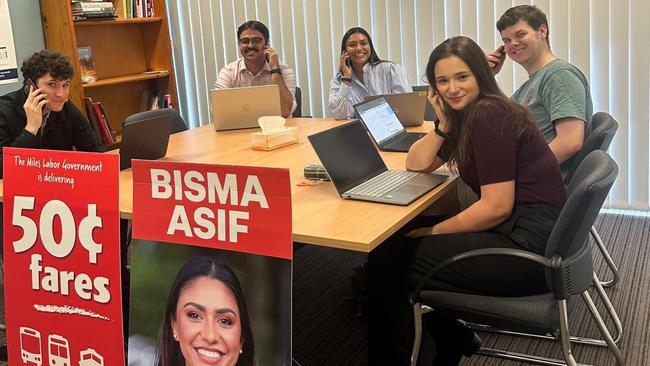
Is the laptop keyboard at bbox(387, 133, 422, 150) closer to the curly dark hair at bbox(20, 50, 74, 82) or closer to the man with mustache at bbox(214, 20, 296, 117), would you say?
the man with mustache at bbox(214, 20, 296, 117)

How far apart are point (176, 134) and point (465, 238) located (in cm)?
206

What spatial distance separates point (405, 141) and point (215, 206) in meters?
1.59

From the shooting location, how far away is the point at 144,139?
2799 mm

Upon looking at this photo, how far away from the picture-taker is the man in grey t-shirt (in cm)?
260

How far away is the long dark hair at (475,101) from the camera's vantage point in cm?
202

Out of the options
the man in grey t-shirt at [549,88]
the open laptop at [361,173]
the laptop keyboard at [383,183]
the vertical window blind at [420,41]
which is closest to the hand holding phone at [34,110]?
the open laptop at [361,173]

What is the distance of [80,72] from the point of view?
15.1 feet

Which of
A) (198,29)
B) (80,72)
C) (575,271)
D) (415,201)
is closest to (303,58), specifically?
(198,29)

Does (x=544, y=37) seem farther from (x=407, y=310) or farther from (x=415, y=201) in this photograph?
(x=407, y=310)

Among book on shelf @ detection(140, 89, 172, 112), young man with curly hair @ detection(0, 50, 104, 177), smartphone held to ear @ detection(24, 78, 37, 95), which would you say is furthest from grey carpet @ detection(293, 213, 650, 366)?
book on shelf @ detection(140, 89, 172, 112)

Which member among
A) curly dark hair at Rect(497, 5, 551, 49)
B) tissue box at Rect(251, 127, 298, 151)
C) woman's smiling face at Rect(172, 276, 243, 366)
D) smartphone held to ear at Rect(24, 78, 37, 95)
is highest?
curly dark hair at Rect(497, 5, 551, 49)

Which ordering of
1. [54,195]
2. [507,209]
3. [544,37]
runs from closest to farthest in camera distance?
[54,195] < [507,209] < [544,37]

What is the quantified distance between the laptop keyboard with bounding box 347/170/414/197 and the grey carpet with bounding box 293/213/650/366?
0.73 meters

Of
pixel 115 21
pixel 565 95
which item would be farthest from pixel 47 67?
pixel 565 95
